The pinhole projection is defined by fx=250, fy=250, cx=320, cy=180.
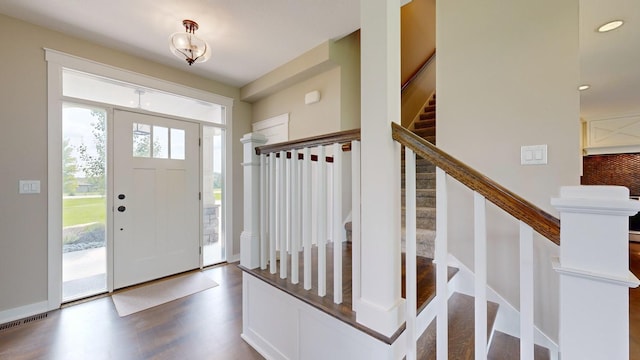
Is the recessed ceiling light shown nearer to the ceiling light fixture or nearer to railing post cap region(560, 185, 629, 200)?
railing post cap region(560, 185, 629, 200)

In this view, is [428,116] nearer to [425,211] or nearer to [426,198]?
[426,198]

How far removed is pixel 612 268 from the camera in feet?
2.09

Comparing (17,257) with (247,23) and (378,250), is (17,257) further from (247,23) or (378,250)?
(378,250)

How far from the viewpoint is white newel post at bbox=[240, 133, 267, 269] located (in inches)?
73.8

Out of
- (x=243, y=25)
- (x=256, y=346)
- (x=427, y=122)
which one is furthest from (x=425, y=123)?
(x=256, y=346)

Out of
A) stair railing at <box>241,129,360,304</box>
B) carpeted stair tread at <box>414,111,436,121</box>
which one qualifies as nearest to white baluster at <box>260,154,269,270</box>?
stair railing at <box>241,129,360,304</box>

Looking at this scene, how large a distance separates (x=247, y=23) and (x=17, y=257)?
302 cm

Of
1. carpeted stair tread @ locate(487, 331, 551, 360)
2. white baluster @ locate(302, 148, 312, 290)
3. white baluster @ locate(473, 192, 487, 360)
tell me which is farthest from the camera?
white baluster @ locate(302, 148, 312, 290)

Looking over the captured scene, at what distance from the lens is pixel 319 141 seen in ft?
4.62

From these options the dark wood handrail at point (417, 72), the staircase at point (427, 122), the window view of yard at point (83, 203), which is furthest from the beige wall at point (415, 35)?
the window view of yard at point (83, 203)

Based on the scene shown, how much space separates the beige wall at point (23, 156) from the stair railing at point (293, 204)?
213 cm

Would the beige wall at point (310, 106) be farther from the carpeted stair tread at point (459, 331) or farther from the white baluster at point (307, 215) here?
the carpeted stair tread at point (459, 331)

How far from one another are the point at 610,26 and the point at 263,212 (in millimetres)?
3520

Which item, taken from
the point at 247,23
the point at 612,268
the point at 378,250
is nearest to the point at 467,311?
the point at 378,250
